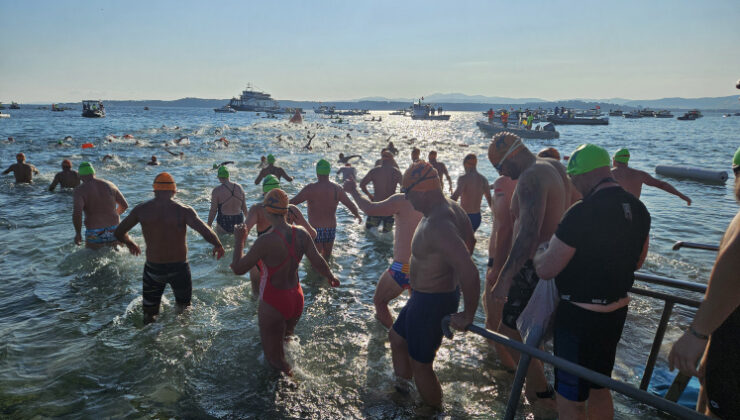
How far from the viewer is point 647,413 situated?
11.8 feet

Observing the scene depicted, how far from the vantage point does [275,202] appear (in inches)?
146

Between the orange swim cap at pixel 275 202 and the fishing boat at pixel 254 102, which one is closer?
the orange swim cap at pixel 275 202

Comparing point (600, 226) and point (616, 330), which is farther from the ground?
point (600, 226)

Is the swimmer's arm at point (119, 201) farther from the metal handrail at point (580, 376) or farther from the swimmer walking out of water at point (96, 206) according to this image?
the metal handrail at point (580, 376)

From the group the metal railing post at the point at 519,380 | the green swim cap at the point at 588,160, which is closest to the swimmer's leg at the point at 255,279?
the metal railing post at the point at 519,380

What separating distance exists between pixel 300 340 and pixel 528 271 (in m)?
3.15

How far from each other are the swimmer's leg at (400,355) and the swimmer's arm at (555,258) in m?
1.46

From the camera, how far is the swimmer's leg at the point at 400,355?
11.2 ft

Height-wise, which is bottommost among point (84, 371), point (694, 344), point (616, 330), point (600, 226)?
point (84, 371)

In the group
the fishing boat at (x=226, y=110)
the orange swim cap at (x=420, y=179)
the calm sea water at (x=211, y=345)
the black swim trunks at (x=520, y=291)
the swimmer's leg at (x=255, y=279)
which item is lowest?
the calm sea water at (x=211, y=345)

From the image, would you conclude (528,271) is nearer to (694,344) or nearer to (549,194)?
(549,194)

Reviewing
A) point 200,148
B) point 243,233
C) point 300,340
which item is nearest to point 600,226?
point 243,233

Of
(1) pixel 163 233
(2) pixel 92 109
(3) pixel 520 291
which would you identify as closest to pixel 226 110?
(2) pixel 92 109

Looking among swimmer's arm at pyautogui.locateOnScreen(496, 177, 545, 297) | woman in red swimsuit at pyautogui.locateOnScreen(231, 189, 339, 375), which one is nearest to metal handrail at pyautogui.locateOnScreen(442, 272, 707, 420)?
swimmer's arm at pyautogui.locateOnScreen(496, 177, 545, 297)
